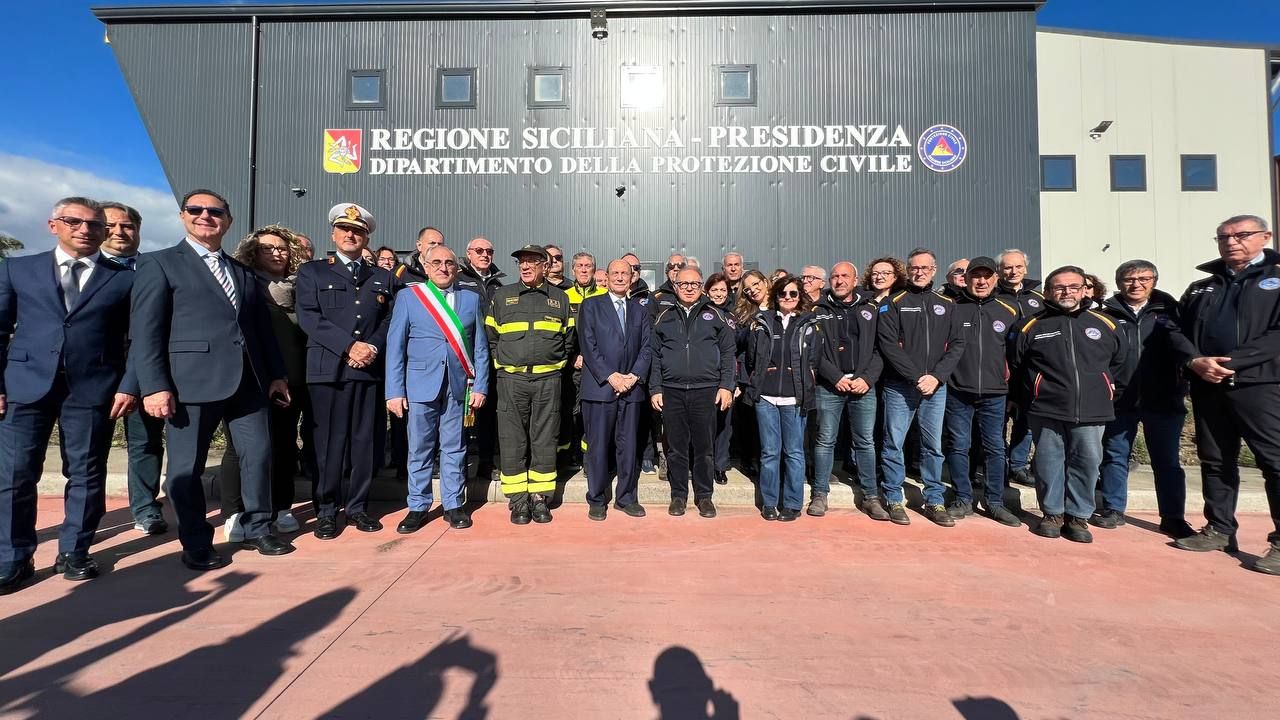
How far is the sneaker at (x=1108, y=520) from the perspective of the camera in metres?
4.17

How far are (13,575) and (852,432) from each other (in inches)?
211

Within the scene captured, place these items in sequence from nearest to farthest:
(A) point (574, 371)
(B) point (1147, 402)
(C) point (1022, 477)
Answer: (B) point (1147, 402), (A) point (574, 371), (C) point (1022, 477)

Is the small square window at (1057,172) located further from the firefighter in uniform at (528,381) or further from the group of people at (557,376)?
the firefighter in uniform at (528,381)

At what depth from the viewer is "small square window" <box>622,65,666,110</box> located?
1140cm

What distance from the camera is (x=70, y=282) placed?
310cm

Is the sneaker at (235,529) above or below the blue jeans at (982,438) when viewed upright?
below

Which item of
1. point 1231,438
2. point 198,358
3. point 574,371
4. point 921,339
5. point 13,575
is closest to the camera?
point 13,575

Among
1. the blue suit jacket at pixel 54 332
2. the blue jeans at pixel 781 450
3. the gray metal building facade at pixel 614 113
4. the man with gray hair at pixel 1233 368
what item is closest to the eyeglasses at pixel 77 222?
the blue suit jacket at pixel 54 332

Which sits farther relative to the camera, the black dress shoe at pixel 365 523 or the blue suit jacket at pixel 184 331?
the black dress shoe at pixel 365 523

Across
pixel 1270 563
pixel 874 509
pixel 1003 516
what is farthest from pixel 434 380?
pixel 1270 563

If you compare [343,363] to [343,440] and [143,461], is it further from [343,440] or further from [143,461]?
[143,461]

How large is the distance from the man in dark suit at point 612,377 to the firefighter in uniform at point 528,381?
0.25 meters

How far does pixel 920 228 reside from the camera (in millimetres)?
11508

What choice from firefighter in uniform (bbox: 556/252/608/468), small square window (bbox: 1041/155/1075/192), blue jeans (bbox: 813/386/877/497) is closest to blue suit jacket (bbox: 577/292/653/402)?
firefighter in uniform (bbox: 556/252/608/468)
